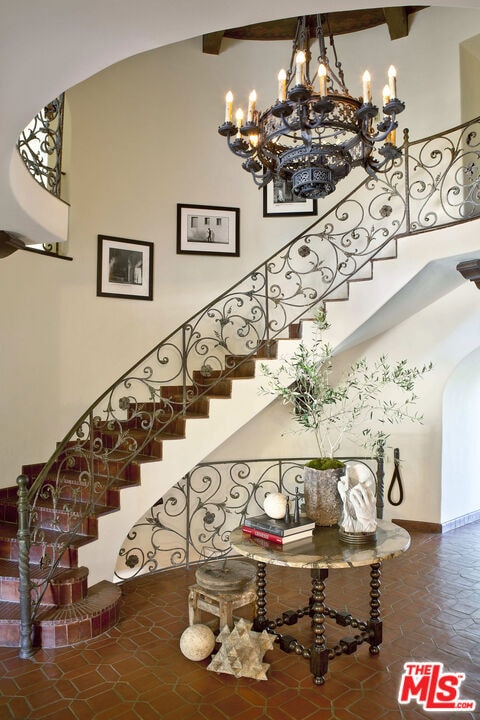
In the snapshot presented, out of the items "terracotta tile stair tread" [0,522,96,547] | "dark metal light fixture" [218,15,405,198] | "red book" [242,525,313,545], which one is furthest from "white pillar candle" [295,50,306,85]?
"terracotta tile stair tread" [0,522,96,547]

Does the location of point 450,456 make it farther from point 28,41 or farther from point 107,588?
point 28,41

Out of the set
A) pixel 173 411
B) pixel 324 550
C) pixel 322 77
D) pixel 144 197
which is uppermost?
pixel 144 197

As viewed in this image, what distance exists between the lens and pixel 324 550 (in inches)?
105

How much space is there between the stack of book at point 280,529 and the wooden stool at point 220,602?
581mm

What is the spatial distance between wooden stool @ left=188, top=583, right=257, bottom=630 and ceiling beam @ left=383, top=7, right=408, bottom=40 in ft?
21.4

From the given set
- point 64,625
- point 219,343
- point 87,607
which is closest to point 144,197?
point 219,343

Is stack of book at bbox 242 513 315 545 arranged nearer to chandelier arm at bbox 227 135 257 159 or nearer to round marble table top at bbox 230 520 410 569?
round marble table top at bbox 230 520 410 569

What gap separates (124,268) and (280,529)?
397cm

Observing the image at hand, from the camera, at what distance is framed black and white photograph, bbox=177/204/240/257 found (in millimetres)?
6180

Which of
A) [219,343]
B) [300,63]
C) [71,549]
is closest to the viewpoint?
[300,63]

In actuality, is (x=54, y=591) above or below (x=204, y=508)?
above

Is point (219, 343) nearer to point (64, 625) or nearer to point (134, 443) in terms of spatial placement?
point (134, 443)

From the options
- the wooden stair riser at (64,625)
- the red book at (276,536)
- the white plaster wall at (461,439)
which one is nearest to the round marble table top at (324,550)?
the red book at (276,536)

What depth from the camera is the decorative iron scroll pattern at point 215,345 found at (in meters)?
4.07
